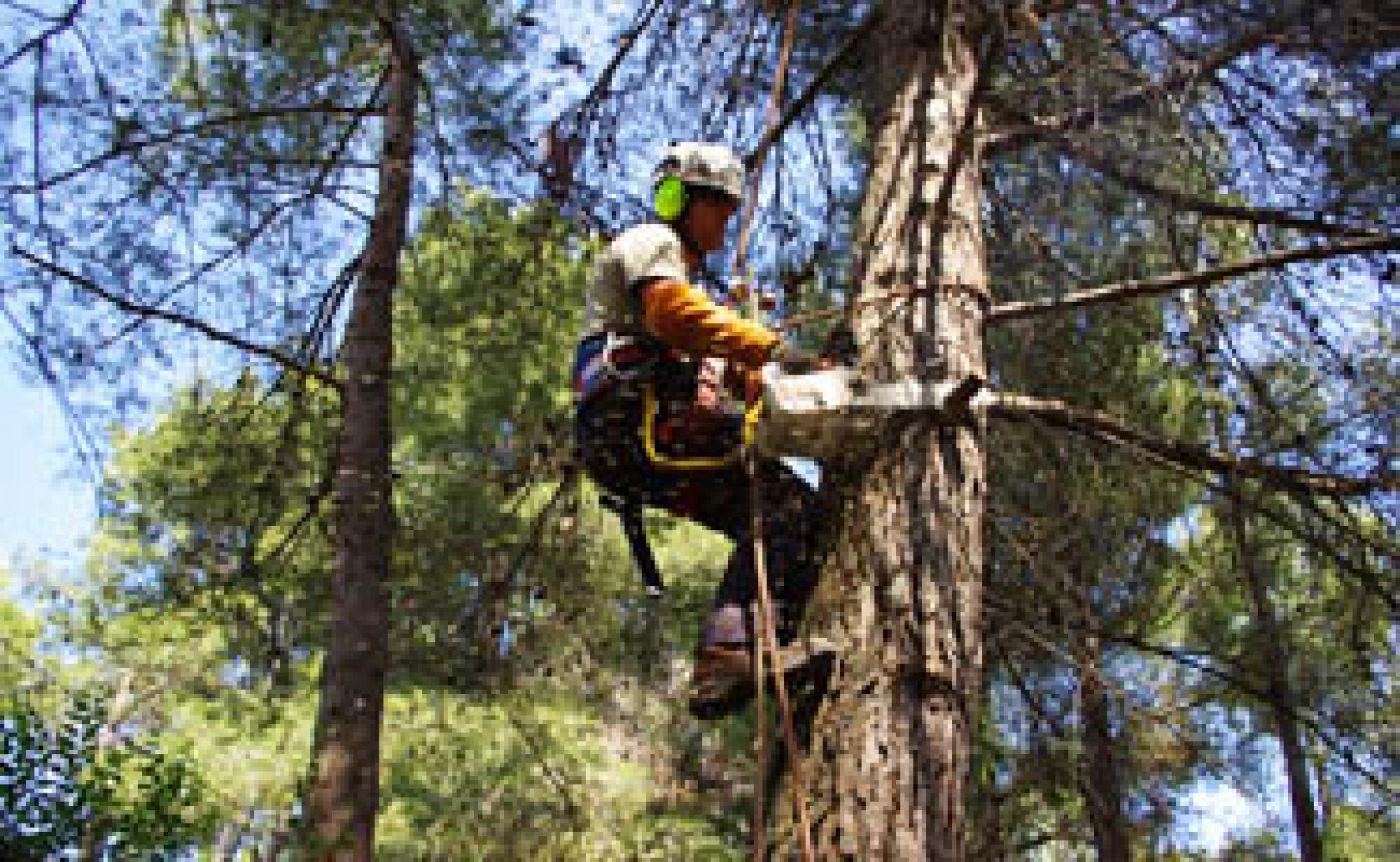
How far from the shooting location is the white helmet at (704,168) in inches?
114

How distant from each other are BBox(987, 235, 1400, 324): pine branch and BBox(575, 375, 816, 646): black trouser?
686mm

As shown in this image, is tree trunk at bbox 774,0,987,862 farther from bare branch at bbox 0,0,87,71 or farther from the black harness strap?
bare branch at bbox 0,0,87,71

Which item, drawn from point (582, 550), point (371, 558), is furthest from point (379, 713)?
point (582, 550)

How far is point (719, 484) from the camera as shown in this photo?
2.85 metres

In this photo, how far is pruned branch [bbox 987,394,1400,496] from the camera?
2754 millimetres

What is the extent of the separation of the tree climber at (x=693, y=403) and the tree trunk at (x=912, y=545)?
20cm

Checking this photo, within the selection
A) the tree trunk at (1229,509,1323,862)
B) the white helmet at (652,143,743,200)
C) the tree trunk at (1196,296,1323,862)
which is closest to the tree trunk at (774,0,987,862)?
the white helmet at (652,143,743,200)

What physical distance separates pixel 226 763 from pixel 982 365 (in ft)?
35.8

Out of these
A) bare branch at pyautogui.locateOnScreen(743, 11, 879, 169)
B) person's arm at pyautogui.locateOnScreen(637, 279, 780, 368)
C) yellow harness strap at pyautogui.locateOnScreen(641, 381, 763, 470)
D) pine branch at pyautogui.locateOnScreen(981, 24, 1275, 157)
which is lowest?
yellow harness strap at pyautogui.locateOnScreen(641, 381, 763, 470)

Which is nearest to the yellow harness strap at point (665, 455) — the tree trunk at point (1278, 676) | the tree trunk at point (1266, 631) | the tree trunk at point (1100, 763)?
the tree trunk at point (1100, 763)

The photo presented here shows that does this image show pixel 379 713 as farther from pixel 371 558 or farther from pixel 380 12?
pixel 380 12

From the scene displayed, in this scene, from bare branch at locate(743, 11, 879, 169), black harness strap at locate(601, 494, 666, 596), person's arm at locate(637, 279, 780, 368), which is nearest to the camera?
person's arm at locate(637, 279, 780, 368)

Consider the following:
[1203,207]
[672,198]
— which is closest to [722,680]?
[672,198]

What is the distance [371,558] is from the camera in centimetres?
488
